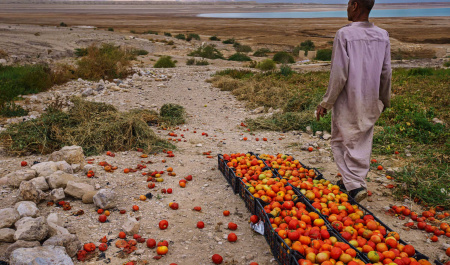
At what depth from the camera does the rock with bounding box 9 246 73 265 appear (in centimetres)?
266

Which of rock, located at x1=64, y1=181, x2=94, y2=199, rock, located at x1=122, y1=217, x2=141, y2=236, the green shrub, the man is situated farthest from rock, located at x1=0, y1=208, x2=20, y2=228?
the green shrub

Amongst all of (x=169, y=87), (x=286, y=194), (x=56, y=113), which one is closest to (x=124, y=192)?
(x=286, y=194)

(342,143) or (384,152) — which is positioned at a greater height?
(342,143)

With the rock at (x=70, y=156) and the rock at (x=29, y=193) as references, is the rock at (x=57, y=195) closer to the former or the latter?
the rock at (x=29, y=193)

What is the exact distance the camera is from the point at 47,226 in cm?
323

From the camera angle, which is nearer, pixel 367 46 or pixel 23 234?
pixel 23 234

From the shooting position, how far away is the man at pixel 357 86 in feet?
12.4

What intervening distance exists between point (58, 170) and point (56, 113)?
7.16ft

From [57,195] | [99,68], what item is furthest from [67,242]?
[99,68]

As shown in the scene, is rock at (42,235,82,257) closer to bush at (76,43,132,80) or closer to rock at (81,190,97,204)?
rock at (81,190,97,204)

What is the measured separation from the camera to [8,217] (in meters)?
3.40

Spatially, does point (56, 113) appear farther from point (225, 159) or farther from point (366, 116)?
point (366, 116)

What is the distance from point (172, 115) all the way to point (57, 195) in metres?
4.43

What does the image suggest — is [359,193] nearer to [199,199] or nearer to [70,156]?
[199,199]
